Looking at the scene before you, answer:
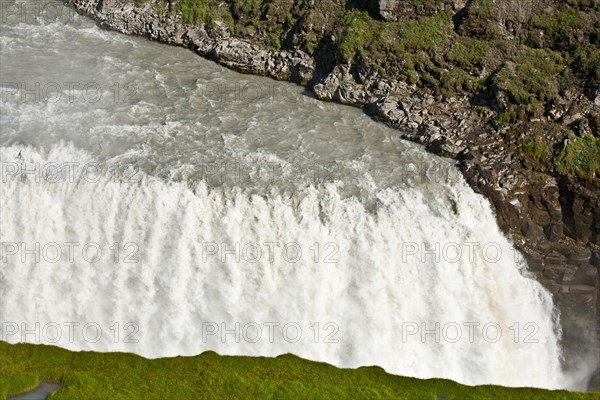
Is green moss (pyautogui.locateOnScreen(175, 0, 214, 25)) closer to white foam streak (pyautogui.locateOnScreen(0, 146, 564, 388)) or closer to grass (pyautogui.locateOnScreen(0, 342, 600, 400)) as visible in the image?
white foam streak (pyautogui.locateOnScreen(0, 146, 564, 388))

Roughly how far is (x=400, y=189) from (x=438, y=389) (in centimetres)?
790

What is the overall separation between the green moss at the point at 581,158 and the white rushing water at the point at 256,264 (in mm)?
4177

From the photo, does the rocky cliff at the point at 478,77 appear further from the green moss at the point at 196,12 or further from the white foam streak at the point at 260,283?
the white foam streak at the point at 260,283

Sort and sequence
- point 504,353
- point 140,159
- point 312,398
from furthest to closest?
point 140,159 → point 504,353 → point 312,398

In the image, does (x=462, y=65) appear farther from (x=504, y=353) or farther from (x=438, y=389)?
(x=438, y=389)

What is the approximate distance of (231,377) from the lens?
23125 mm

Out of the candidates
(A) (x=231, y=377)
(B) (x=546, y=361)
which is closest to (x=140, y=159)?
(A) (x=231, y=377)

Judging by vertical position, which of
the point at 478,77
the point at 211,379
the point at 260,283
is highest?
the point at 478,77

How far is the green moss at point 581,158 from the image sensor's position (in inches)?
1180

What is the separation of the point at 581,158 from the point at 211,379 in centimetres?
1682

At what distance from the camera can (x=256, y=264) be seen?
26344 millimetres

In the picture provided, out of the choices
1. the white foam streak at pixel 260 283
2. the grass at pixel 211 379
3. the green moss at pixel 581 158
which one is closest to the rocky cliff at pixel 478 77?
the green moss at pixel 581 158

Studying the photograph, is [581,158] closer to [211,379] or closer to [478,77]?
[478,77]

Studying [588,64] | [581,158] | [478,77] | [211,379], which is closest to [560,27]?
[588,64]
